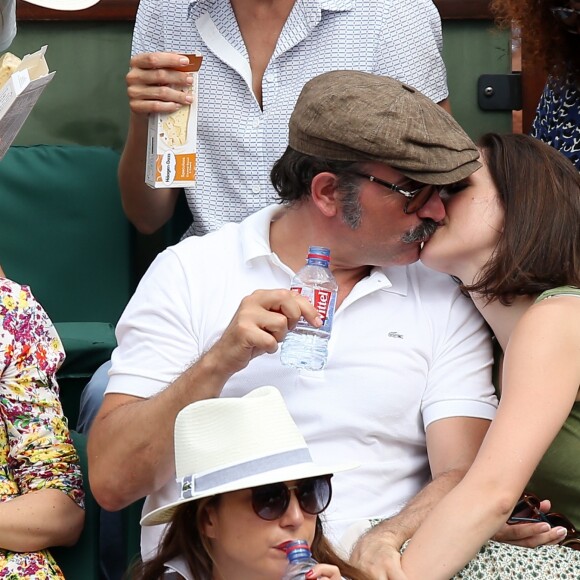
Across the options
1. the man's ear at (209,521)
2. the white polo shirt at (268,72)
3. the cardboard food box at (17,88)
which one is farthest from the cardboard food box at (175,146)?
the man's ear at (209,521)

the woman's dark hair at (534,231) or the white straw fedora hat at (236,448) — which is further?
the woman's dark hair at (534,231)

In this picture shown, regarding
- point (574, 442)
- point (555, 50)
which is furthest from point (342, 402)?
point (555, 50)

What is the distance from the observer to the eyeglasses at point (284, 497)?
2.19m

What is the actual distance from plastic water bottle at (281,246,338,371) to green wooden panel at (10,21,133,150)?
175 cm

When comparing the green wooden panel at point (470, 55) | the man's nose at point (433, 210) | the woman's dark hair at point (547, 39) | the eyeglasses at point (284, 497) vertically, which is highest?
the woman's dark hair at point (547, 39)

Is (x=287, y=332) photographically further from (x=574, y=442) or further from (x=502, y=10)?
(x=502, y=10)

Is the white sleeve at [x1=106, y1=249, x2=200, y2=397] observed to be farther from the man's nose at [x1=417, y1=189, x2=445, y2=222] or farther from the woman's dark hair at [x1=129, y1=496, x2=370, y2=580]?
the man's nose at [x1=417, y1=189, x2=445, y2=222]

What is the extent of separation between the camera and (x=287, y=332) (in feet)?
7.98

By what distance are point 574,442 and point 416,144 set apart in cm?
75

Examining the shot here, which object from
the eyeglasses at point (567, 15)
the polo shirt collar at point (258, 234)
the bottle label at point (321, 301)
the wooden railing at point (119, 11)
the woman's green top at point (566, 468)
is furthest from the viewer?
the wooden railing at point (119, 11)

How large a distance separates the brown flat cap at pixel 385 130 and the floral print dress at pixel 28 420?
0.81 m

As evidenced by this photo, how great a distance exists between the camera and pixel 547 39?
340 cm

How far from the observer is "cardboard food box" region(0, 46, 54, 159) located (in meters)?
2.81

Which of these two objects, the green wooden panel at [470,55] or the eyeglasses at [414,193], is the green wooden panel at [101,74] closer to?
the green wooden panel at [470,55]
